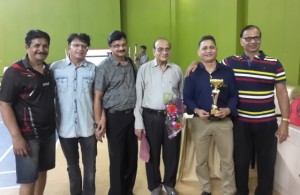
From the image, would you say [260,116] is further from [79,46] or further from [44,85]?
[44,85]

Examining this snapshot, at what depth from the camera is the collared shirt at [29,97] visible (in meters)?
2.07

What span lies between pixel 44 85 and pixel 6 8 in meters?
9.99

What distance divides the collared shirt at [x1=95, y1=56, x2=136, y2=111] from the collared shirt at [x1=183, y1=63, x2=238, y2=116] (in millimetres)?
540

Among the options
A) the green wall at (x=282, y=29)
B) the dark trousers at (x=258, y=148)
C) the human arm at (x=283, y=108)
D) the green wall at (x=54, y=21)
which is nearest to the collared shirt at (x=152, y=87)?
the dark trousers at (x=258, y=148)

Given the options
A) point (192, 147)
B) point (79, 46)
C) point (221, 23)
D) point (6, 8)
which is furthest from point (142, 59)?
point (79, 46)

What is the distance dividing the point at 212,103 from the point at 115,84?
0.90 metres

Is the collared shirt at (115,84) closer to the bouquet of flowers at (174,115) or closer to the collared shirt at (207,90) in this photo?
the bouquet of flowers at (174,115)

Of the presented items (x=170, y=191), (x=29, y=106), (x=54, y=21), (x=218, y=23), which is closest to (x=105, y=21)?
(x=54, y=21)

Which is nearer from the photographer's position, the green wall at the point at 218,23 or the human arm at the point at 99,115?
the human arm at the point at 99,115

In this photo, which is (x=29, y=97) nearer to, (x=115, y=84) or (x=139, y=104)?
(x=115, y=84)

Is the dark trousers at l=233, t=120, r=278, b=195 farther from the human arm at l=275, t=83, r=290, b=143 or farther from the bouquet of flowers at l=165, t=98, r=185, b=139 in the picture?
the bouquet of flowers at l=165, t=98, r=185, b=139

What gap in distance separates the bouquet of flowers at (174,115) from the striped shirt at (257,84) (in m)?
0.56

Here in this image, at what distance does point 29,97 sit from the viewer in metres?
2.17

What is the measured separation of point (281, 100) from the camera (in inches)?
99.9
